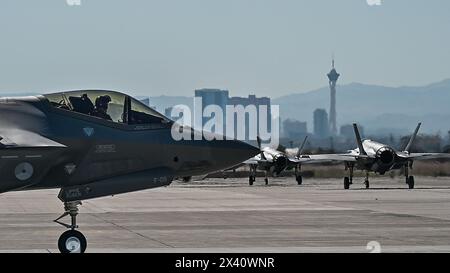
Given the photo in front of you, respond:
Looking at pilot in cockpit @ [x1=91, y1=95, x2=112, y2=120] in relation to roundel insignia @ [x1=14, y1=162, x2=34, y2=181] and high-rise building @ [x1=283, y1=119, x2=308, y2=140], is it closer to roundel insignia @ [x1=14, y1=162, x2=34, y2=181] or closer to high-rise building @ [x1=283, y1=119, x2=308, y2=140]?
roundel insignia @ [x1=14, y1=162, x2=34, y2=181]

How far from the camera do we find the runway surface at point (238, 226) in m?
19.4

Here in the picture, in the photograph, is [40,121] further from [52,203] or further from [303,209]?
[52,203]

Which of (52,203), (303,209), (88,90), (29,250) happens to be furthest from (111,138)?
(52,203)

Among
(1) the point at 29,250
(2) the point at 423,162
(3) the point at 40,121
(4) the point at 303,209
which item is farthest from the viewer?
(2) the point at 423,162

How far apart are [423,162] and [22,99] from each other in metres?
79.9

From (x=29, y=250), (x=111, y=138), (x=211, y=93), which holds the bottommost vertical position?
(x=29, y=250)

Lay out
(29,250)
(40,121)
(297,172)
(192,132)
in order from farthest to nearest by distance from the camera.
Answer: (297,172) → (29,250) → (192,132) → (40,121)

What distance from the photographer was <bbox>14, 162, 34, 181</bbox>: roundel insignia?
15.0m

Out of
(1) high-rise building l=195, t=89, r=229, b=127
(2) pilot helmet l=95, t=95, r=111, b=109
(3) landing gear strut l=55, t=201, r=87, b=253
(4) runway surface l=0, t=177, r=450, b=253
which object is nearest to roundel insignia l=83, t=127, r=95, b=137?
(2) pilot helmet l=95, t=95, r=111, b=109

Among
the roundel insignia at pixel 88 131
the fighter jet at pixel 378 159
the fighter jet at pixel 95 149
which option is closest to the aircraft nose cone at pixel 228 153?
the fighter jet at pixel 95 149

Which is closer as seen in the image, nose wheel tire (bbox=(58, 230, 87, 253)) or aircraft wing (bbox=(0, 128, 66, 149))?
aircraft wing (bbox=(0, 128, 66, 149))

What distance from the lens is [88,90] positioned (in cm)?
1662

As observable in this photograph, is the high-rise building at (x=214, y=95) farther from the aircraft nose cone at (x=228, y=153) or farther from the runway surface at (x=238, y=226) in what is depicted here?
the aircraft nose cone at (x=228, y=153)

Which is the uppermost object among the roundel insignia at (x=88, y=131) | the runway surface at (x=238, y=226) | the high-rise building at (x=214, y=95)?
the high-rise building at (x=214, y=95)
